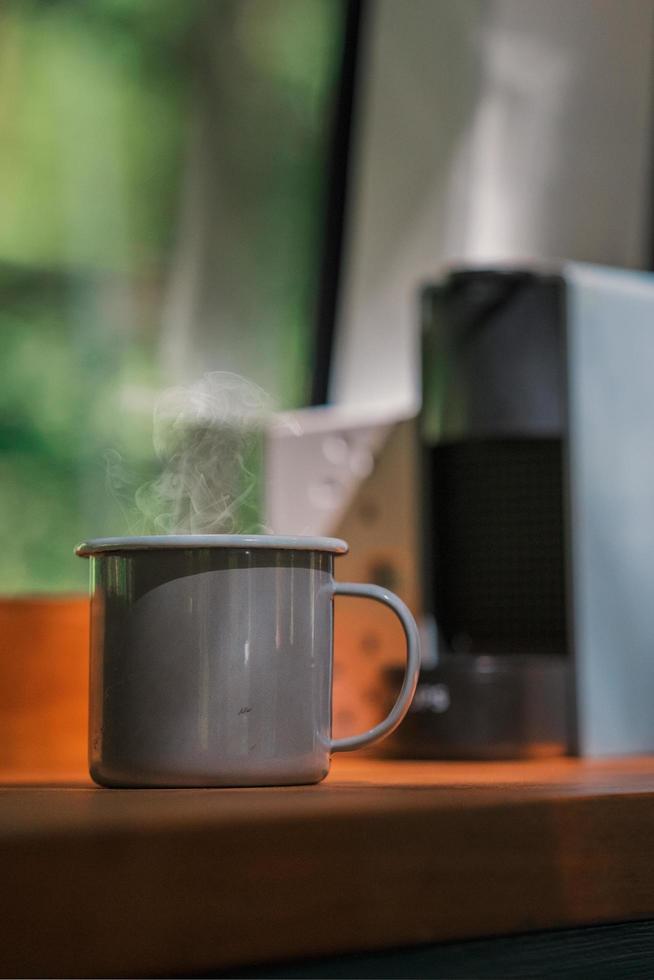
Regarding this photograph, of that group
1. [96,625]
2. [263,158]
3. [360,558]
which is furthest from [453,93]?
[96,625]

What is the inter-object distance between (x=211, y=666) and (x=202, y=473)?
0.56 metres

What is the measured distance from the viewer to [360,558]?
5.25ft

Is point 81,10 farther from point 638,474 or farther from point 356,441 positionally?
point 638,474

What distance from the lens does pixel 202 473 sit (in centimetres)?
117

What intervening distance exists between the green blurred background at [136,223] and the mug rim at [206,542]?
7.78 feet

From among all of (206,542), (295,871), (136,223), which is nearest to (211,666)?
(206,542)

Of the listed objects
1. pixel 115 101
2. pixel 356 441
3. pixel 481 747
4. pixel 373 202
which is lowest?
pixel 481 747

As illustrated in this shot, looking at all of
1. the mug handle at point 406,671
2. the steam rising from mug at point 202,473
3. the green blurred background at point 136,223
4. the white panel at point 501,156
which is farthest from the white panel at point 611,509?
the green blurred background at point 136,223

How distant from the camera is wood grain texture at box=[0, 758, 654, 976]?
0.43 meters

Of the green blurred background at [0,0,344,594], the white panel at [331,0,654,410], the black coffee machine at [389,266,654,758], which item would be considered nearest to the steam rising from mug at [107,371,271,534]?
the black coffee machine at [389,266,654,758]

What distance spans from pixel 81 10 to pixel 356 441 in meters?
2.09

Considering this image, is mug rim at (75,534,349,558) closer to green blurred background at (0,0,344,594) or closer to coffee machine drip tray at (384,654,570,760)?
coffee machine drip tray at (384,654,570,760)

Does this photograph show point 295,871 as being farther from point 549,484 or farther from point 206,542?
point 549,484

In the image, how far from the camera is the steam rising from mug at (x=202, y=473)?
3.62 feet
